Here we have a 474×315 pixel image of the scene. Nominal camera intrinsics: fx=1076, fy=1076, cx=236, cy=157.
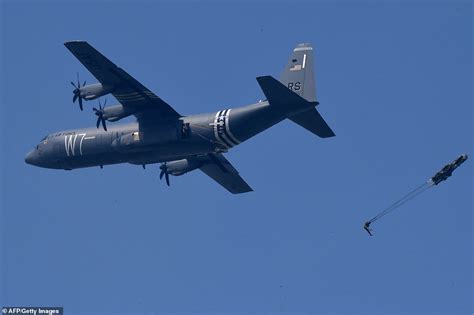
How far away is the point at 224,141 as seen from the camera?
5578 centimetres

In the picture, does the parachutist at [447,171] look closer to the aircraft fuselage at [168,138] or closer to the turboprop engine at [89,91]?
the aircraft fuselage at [168,138]

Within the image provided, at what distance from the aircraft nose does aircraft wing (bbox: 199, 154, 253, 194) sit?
9.70 meters

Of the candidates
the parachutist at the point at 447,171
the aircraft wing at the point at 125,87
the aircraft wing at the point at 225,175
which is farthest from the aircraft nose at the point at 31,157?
the parachutist at the point at 447,171

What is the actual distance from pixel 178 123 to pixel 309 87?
23.2ft

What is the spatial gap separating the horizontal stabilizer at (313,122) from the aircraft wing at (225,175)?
7.98 metres

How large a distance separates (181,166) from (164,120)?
649cm

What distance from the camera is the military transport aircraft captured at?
54.8 m

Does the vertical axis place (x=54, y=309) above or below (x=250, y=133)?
below

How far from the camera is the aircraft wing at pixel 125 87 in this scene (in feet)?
182

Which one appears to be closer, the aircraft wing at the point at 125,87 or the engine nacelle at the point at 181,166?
the aircraft wing at the point at 125,87

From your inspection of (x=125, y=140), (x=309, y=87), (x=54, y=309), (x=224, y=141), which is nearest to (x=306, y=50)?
(x=309, y=87)

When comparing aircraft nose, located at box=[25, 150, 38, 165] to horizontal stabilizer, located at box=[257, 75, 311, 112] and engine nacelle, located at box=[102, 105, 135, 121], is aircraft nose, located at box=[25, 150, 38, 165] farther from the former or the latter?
horizontal stabilizer, located at box=[257, 75, 311, 112]

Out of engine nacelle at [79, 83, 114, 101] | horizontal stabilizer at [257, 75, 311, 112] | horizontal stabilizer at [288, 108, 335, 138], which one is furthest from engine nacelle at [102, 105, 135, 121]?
horizontal stabilizer at [288, 108, 335, 138]

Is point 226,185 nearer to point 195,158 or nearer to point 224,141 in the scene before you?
point 195,158
